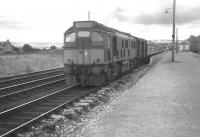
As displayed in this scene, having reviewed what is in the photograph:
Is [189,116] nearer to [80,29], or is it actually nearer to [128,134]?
[128,134]

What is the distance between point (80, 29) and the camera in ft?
52.2

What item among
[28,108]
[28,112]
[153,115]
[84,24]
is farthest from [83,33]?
[153,115]

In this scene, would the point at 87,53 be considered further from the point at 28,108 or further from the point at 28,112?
the point at 28,112

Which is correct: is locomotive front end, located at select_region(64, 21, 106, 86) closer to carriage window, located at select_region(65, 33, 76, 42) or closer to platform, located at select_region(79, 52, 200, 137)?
carriage window, located at select_region(65, 33, 76, 42)

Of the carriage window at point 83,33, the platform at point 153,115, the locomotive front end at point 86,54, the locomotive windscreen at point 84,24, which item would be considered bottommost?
the platform at point 153,115

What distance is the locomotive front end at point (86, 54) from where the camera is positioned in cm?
1548

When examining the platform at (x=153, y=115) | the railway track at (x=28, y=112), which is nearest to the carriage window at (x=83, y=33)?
the railway track at (x=28, y=112)

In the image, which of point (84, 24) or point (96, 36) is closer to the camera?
point (96, 36)

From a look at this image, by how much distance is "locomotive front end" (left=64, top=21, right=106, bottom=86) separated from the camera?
50.8 ft

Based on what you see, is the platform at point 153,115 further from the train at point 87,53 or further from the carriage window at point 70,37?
the carriage window at point 70,37

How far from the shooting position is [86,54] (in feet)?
50.9

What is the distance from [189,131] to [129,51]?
15.8m

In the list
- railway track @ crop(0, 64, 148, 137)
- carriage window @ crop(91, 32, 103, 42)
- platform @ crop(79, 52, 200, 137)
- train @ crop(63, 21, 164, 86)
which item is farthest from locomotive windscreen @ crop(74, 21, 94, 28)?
platform @ crop(79, 52, 200, 137)

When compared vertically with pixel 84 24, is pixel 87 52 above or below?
below
